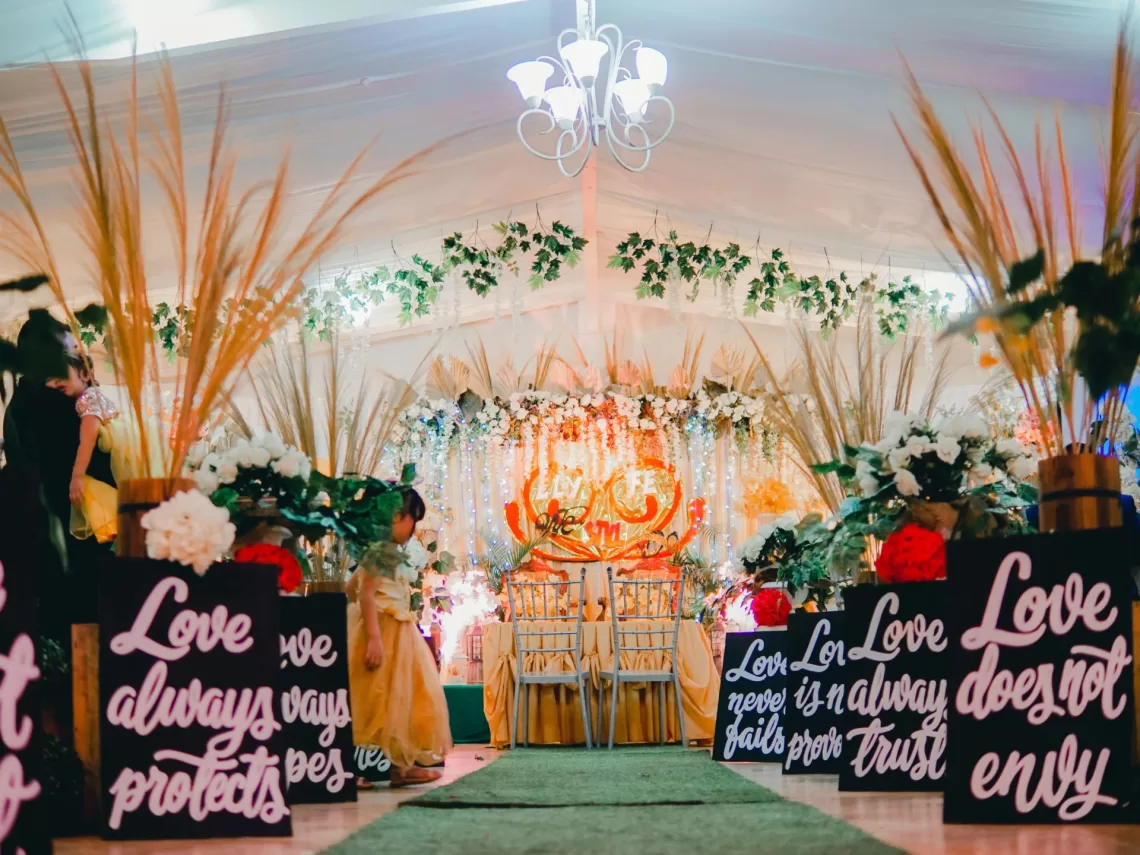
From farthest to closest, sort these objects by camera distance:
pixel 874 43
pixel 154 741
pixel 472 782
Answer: pixel 874 43
pixel 472 782
pixel 154 741

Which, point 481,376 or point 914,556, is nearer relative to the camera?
point 914,556

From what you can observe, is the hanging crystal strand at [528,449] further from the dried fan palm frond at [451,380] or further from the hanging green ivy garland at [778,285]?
the hanging green ivy garland at [778,285]

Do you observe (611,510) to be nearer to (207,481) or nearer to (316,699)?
(316,699)


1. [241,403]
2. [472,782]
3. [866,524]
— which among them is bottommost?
[472,782]

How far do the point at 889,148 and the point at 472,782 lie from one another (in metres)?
3.69

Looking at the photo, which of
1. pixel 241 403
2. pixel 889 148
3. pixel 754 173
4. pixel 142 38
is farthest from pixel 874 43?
pixel 241 403

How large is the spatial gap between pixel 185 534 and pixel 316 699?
42.0 inches

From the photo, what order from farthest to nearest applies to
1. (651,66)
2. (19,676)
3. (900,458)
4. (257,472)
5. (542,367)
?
(542,367) → (651,66) → (900,458) → (257,472) → (19,676)

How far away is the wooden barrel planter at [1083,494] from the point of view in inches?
100

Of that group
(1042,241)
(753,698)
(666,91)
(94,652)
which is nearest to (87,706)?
(94,652)

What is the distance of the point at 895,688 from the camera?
3.31 metres

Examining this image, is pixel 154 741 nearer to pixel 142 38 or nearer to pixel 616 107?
pixel 142 38

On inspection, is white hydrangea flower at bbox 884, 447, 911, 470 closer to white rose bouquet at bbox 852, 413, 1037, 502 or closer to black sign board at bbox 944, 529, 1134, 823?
white rose bouquet at bbox 852, 413, 1037, 502

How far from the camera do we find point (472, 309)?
1029 centimetres
